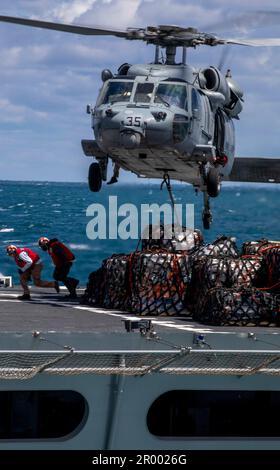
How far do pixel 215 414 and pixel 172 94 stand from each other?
10.8 m

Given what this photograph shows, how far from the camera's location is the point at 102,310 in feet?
65.1

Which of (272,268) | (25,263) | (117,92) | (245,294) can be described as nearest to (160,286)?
(272,268)

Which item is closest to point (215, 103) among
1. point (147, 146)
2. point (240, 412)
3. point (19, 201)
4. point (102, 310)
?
point (147, 146)

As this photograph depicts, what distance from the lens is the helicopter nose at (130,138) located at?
72.4 ft

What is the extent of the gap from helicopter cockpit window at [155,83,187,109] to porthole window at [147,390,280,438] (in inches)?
403

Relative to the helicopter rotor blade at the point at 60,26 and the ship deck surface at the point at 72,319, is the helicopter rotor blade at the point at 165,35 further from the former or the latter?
the ship deck surface at the point at 72,319

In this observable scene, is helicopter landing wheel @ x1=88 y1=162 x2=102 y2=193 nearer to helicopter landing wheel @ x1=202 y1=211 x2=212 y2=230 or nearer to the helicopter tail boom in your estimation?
helicopter landing wheel @ x1=202 y1=211 x2=212 y2=230

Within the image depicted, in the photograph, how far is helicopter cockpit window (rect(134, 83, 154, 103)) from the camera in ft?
75.0

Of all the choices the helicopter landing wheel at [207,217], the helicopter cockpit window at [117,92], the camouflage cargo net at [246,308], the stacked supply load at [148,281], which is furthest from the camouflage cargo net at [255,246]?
the helicopter landing wheel at [207,217]

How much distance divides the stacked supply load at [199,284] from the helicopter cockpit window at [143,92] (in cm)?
365

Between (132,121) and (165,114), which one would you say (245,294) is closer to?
(132,121)

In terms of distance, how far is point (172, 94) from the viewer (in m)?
23.4

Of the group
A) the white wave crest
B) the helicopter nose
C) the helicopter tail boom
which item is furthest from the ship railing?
the white wave crest

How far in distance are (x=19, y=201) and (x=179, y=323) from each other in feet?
364
